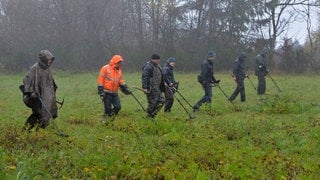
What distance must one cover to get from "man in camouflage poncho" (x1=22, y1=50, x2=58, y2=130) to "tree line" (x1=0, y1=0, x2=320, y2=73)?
27.4 meters

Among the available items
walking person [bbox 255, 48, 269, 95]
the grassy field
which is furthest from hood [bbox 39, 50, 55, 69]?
walking person [bbox 255, 48, 269, 95]

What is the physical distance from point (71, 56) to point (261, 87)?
22970 mm

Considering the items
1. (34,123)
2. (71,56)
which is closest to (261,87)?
(34,123)

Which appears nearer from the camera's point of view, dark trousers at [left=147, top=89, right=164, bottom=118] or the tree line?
dark trousers at [left=147, top=89, right=164, bottom=118]

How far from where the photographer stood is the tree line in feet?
118

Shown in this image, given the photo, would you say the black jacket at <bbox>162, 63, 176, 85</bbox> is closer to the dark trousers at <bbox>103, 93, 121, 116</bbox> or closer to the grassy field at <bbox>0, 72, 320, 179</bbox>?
the grassy field at <bbox>0, 72, 320, 179</bbox>

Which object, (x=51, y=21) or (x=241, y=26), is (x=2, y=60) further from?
(x=241, y=26)

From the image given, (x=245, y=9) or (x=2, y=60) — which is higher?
(x=245, y=9)

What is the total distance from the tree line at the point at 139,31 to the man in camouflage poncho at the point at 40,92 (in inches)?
1077

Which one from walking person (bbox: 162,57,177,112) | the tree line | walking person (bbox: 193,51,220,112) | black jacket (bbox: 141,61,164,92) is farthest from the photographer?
the tree line

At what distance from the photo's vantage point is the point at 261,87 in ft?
60.5

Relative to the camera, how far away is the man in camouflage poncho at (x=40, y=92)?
8312 millimetres

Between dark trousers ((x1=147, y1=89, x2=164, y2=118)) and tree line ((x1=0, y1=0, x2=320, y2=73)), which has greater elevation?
tree line ((x1=0, y1=0, x2=320, y2=73))

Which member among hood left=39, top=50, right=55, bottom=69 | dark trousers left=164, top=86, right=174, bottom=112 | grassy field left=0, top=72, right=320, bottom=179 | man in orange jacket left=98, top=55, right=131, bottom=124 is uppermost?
hood left=39, top=50, right=55, bottom=69
